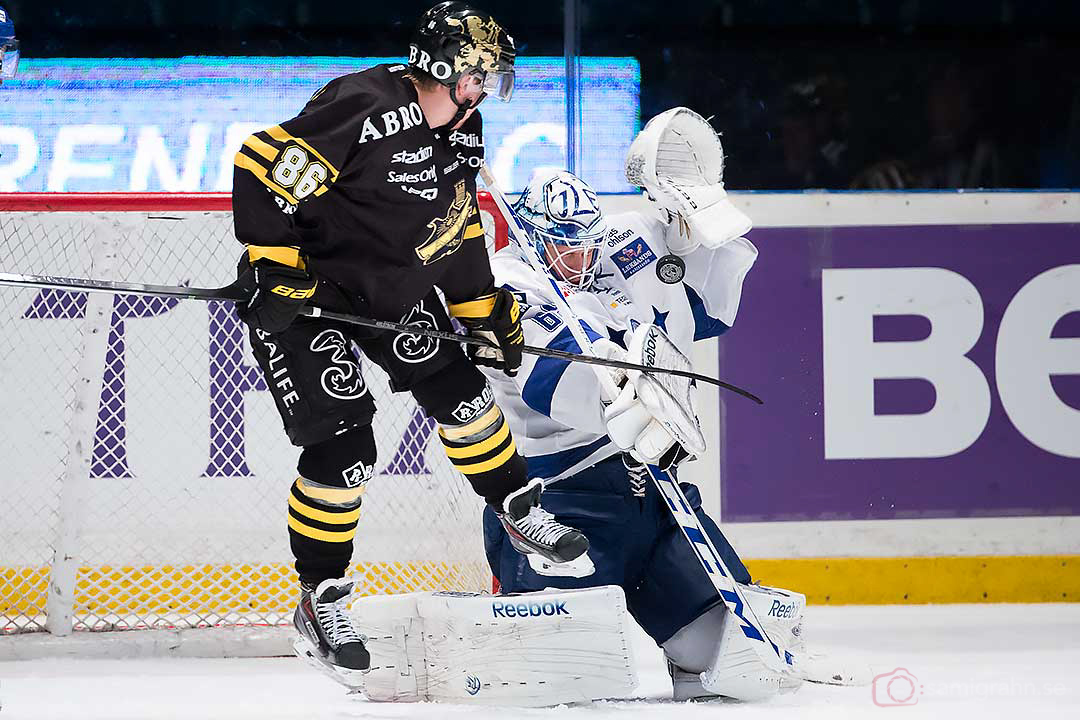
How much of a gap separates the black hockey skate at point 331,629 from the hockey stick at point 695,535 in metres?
0.58

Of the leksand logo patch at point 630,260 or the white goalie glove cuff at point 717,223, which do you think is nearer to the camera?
the white goalie glove cuff at point 717,223

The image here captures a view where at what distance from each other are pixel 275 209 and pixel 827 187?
3263 millimetres

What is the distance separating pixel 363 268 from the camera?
7.30ft

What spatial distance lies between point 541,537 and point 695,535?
1.19 feet

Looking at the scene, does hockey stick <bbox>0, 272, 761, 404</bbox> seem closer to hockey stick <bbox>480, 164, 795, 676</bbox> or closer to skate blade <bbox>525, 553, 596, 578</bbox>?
hockey stick <bbox>480, 164, 795, 676</bbox>

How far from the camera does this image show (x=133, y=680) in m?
2.92

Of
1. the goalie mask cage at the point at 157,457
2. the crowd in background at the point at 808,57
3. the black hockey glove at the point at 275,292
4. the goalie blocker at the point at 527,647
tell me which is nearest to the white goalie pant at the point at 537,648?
the goalie blocker at the point at 527,647

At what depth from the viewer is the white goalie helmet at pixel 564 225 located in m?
2.61

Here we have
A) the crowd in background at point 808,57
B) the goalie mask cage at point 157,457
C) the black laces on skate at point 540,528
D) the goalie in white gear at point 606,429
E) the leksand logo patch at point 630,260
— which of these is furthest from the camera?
the crowd in background at point 808,57

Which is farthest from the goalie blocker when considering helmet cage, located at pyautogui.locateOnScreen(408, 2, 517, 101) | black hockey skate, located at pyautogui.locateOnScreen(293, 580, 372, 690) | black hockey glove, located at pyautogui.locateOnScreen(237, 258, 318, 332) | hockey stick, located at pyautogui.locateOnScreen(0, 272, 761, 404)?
helmet cage, located at pyautogui.locateOnScreen(408, 2, 517, 101)

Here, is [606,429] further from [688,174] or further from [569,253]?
[688,174]

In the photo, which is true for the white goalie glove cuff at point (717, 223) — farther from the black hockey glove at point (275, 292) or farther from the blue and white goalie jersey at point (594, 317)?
the black hockey glove at point (275, 292)

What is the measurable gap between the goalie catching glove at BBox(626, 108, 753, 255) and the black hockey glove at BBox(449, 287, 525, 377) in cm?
43

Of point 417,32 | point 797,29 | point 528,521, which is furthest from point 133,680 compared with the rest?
point 797,29
